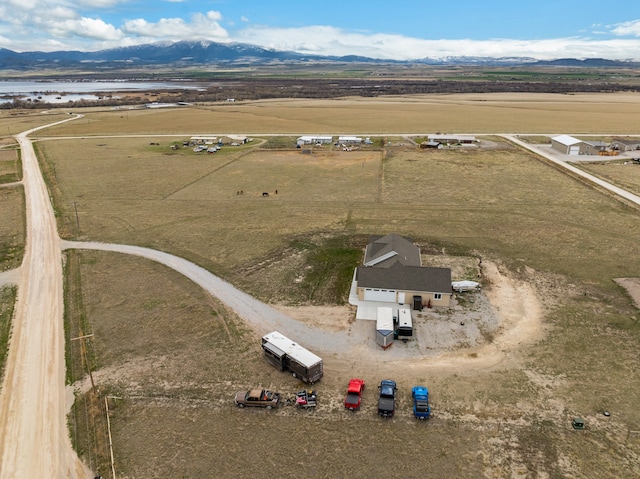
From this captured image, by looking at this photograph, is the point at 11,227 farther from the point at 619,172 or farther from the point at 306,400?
the point at 619,172

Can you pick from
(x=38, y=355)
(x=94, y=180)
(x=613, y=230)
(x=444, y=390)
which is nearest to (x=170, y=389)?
(x=38, y=355)

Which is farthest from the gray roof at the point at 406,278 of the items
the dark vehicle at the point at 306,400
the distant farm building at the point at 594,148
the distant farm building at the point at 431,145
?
the distant farm building at the point at 594,148

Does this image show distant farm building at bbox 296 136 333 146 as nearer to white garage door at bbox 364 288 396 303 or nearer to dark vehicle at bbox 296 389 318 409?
white garage door at bbox 364 288 396 303

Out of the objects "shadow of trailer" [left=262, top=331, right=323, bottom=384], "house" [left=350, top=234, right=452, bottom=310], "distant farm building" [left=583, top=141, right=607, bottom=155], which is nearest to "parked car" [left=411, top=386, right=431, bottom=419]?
"shadow of trailer" [left=262, top=331, right=323, bottom=384]

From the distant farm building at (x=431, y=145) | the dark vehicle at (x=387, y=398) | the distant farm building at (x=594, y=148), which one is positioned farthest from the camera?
the distant farm building at (x=431, y=145)

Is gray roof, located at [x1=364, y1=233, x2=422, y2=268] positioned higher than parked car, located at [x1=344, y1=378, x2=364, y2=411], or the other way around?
gray roof, located at [x1=364, y1=233, x2=422, y2=268]

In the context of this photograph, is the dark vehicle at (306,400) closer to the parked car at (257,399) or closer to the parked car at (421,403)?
the parked car at (257,399)

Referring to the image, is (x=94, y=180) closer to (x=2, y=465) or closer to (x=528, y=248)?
(x=2, y=465)
